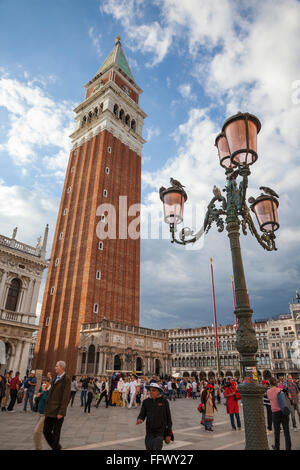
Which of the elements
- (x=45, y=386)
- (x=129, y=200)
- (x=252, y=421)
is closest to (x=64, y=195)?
(x=129, y=200)

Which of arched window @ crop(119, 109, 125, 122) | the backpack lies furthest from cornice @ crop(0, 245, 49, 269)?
arched window @ crop(119, 109, 125, 122)

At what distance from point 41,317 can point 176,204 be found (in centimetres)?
3389

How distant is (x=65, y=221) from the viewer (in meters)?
40.2

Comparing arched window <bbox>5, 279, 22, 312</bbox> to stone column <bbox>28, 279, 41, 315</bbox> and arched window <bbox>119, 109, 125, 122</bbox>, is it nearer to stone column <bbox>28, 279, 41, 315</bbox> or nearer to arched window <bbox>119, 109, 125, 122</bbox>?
stone column <bbox>28, 279, 41, 315</bbox>

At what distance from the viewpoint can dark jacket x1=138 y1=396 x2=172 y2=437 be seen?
14.3ft

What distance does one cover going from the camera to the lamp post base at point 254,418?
443cm

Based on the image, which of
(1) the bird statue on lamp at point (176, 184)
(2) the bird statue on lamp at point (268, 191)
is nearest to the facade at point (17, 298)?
(1) the bird statue on lamp at point (176, 184)

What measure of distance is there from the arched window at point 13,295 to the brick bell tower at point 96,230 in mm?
9397

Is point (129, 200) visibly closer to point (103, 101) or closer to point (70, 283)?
point (70, 283)

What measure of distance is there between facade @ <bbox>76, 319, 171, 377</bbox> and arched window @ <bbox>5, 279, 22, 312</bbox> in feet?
28.9

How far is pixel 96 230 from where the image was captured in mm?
35750

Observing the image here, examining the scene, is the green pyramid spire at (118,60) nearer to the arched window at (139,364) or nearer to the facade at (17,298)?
the facade at (17,298)

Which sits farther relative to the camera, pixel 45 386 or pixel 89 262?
pixel 89 262

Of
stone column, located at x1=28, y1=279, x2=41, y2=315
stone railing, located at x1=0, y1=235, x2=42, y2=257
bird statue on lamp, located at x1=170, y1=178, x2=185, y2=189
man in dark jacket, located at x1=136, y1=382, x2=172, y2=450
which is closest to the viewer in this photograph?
man in dark jacket, located at x1=136, y1=382, x2=172, y2=450
